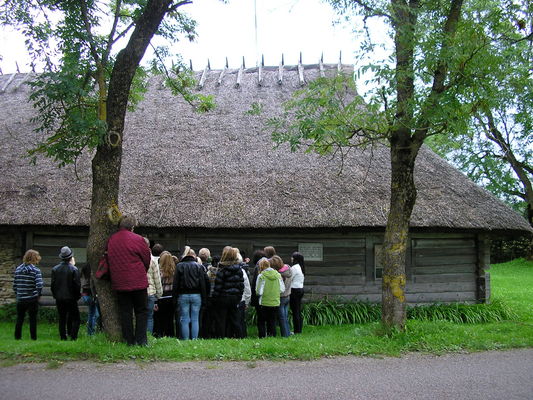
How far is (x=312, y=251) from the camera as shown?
40.0 feet

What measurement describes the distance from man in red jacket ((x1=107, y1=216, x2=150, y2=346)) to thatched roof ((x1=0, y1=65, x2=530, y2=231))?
461 centimetres

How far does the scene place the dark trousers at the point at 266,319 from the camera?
8.70 m

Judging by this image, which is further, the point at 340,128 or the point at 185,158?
the point at 185,158

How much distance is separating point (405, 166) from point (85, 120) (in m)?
4.89

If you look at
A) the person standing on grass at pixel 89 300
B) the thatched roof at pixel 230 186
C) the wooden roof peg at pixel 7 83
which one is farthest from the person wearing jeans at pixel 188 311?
the wooden roof peg at pixel 7 83

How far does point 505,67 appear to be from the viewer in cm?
726

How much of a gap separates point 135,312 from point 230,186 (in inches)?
236

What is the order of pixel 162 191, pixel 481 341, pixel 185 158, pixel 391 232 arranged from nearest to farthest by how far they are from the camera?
pixel 481 341 < pixel 391 232 < pixel 162 191 < pixel 185 158

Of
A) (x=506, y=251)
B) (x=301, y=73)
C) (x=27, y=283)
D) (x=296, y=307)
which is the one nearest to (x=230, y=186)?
(x=296, y=307)

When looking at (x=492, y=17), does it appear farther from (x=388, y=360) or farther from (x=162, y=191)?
(x=162, y=191)

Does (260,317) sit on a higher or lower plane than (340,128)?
lower

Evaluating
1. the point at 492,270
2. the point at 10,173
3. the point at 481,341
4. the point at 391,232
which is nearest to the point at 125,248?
the point at 391,232

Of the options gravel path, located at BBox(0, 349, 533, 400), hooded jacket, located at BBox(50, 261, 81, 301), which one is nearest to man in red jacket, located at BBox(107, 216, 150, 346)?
gravel path, located at BBox(0, 349, 533, 400)

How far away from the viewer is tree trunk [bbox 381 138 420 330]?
746cm
